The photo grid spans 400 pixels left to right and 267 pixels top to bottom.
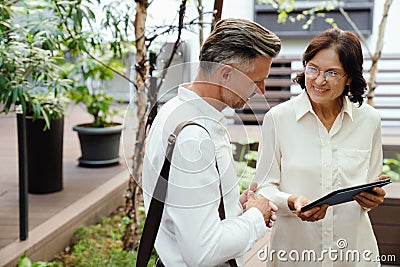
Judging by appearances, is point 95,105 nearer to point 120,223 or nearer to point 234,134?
point 120,223

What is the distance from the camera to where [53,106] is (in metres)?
4.18

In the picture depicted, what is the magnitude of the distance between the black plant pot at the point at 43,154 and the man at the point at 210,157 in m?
3.47

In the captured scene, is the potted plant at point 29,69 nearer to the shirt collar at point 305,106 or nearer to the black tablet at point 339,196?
the shirt collar at point 305,106

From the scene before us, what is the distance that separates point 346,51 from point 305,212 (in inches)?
22.0

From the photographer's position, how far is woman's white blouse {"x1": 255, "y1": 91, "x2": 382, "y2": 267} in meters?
2.13

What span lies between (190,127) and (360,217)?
1.04 meters

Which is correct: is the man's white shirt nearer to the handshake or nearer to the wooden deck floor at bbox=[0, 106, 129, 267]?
the handshake

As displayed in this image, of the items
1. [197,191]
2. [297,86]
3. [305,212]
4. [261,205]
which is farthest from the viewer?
[297,86]

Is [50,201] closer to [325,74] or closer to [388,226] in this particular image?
[388,226]

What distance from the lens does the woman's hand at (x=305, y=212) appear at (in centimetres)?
195

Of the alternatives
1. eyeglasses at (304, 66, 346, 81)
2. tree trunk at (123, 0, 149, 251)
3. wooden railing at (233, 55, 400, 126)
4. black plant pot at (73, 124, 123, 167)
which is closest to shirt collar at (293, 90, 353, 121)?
eyeglasses at (304, 66, 346, 81)

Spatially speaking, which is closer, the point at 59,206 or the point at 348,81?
the point at 348,81

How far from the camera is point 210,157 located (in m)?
1.38

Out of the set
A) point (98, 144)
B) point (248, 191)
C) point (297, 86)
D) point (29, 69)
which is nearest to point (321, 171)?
point (248, 191)
